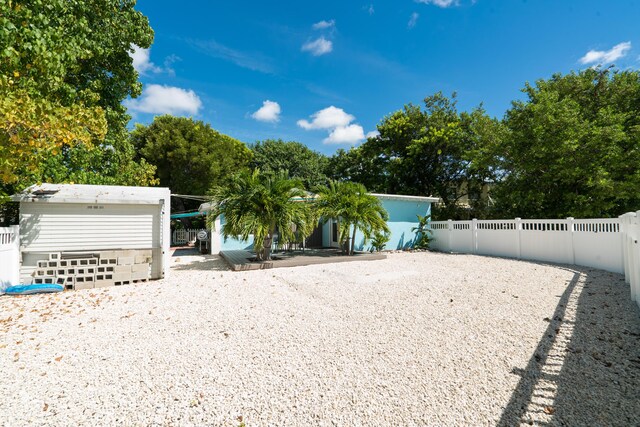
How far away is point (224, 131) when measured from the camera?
83.0ft

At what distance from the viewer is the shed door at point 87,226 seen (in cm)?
640

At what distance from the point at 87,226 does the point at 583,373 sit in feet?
30.1

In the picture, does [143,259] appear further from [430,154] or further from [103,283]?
[430,154]

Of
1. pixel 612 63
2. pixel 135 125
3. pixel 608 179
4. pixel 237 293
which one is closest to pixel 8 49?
pixel 237 293

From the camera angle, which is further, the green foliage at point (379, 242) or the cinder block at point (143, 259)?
the green foliage at point (379, 242)

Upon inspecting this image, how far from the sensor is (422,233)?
13938 millimetres

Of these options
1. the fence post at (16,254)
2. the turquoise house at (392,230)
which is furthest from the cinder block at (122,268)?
the turquoise house at (392,230)

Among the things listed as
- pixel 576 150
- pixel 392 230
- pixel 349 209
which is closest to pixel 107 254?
pixel 349 209

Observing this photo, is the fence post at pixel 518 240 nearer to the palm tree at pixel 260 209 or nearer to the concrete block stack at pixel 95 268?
the palm tree at pixel 260 209

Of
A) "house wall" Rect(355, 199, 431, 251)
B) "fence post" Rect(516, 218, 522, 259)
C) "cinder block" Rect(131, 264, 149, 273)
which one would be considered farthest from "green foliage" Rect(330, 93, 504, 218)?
"cinder block" Rect(131, 264, 149, 273)

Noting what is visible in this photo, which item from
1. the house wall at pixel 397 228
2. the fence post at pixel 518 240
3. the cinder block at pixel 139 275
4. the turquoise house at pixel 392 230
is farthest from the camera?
the house wall at pixel 397 228

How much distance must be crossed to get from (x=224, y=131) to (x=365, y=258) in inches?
803

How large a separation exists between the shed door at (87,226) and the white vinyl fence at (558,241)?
9505mm

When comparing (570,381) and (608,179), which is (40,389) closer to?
(570,381)
